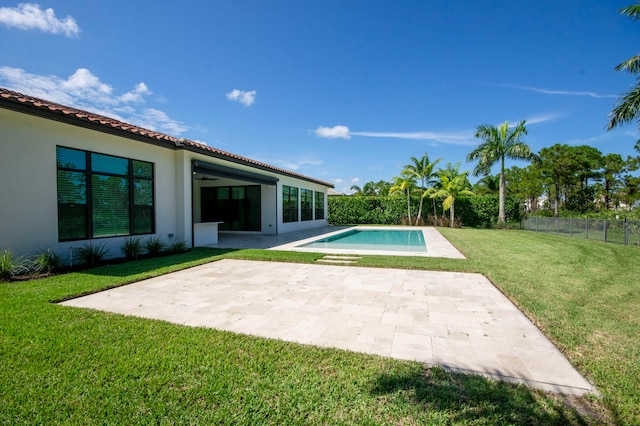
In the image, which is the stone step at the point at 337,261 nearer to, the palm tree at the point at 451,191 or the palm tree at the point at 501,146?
the palm tree at the point at 451,191

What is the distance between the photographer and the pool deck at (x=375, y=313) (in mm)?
3000

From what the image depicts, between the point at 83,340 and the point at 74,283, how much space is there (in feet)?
10.4

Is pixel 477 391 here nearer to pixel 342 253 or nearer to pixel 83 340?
pixel 83 340

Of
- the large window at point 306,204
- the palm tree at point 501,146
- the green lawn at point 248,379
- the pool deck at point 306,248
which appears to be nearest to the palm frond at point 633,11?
the pool deck at point 306,248

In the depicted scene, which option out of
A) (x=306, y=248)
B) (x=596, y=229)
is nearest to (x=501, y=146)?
(x=596, y=229)

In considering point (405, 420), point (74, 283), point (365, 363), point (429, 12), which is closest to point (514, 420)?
point (405, 420)

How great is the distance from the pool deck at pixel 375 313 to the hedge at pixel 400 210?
60.7ft

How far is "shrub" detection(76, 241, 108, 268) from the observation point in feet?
24.1

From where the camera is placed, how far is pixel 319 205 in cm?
2378

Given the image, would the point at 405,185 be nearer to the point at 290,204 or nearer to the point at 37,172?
the point at 290,204

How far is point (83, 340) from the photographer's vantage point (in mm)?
3260

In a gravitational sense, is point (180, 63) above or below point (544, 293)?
above

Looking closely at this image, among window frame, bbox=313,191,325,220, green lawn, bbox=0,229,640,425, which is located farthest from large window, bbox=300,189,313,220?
green lawn, bbox=0,229,640,425

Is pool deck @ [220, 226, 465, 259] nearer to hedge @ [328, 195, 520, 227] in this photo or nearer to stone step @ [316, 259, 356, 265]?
stone step @ [316, 259, 356, 265]
